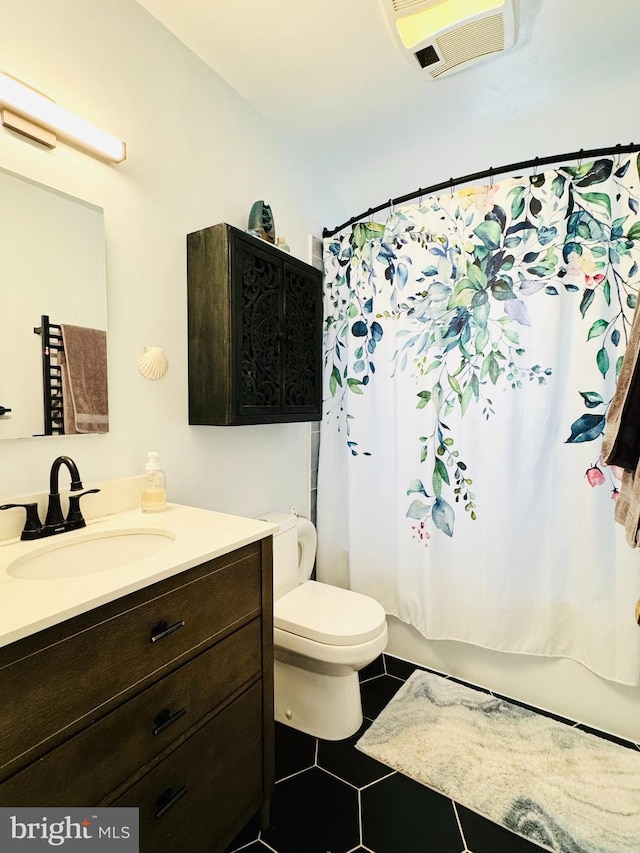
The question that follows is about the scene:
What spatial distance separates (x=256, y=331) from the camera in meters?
1.60

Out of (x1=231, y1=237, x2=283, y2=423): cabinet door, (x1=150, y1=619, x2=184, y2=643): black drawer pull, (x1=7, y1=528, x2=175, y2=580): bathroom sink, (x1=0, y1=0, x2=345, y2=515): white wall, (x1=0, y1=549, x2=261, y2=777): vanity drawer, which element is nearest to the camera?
(x1=0, y1=549, x2=261, y2=777): vanity drawer

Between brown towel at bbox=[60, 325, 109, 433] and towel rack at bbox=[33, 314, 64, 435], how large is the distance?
1cm

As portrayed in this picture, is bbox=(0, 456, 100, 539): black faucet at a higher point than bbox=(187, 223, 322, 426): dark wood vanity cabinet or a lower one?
lower

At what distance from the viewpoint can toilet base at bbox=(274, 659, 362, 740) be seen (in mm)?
1586

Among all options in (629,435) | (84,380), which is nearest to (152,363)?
(84,380)

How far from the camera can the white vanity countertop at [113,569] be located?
710 mm

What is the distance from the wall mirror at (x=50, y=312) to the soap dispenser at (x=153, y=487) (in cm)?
18

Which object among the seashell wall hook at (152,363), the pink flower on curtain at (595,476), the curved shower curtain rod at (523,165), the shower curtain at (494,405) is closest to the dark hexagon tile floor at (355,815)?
the shower curtain at (494,405)

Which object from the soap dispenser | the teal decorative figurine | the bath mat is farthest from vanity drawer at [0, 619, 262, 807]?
the teal decorative figurine

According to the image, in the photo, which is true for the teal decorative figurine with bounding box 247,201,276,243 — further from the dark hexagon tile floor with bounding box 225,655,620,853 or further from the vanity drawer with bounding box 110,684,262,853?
the dark hexagon tile floor with bounding box 225,655,620,853

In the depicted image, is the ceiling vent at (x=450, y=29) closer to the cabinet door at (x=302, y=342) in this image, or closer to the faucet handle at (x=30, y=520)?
the cabinet door at (x=302, y=342)

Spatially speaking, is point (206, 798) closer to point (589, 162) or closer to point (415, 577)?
point (415, 577)

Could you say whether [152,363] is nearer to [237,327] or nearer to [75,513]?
[237,327]

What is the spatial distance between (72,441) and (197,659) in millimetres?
714
